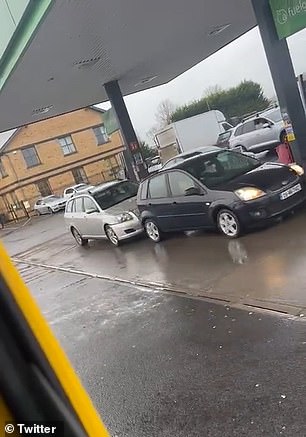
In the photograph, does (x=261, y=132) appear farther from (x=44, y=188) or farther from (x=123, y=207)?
(x=44, y=188)

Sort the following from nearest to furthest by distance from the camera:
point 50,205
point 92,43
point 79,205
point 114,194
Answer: point 92,43 < point 114,194 < point 79,205 < point 50,205

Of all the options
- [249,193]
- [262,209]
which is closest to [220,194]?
[249,193]

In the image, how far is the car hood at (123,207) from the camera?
1159cm

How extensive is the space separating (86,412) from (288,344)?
3.41m

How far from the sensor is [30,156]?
38.8 metres

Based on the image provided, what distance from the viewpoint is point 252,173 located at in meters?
8.67

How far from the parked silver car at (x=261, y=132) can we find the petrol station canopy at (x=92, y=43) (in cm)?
445

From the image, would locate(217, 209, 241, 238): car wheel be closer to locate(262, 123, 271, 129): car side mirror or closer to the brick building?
locate(262, 123, 271, 129): car side mirror

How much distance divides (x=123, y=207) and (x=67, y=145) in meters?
30.3

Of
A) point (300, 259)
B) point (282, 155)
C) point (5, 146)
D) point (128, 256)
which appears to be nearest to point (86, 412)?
point (300, 259)

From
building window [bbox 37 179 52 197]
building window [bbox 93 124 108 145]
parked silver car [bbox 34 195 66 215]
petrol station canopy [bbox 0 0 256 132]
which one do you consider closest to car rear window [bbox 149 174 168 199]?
petrol station canopy [bbox 0 0 256 132]

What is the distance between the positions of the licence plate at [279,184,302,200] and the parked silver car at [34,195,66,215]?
25642 mm

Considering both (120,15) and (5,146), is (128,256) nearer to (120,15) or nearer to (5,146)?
(120,15)

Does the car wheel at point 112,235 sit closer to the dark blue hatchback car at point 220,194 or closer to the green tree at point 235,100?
the dark blue hatchback car at point 220,194
